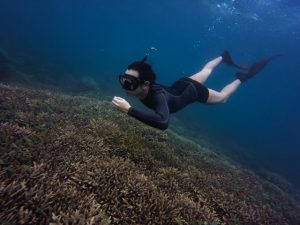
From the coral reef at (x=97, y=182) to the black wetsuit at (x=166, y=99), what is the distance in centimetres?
148

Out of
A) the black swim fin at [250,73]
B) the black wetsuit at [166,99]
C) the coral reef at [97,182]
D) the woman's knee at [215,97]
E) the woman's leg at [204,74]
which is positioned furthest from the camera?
the black swim fin at [250,73]

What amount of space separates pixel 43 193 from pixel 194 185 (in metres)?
4.37

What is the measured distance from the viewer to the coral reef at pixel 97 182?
3848 millimetres

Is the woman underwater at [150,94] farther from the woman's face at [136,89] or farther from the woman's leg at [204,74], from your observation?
the woman's leg at [204,74]

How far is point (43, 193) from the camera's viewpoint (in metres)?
4.00

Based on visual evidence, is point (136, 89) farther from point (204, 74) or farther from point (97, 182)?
point (204, 74)

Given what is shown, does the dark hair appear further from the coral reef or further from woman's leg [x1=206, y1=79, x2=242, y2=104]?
→ woman's leg [x1=206, y1=79, x2=242, y2=104]

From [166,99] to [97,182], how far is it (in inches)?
99.4

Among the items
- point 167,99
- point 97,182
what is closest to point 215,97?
point 167,99

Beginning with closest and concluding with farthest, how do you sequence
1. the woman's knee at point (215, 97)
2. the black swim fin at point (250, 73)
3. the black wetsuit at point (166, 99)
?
the black wetsuit at point (166, 99) < the woman's knee at point (215, 97) < the black swim fin at point (250, 73)

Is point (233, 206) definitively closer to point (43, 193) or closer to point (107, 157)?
point (107, 157)

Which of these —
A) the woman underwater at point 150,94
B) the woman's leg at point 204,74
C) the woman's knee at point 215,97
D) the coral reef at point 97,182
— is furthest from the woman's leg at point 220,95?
the coral reef at point 97,182

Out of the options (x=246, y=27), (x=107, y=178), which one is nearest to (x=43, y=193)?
(x=107, y=178)

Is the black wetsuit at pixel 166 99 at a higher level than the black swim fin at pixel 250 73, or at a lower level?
lower
